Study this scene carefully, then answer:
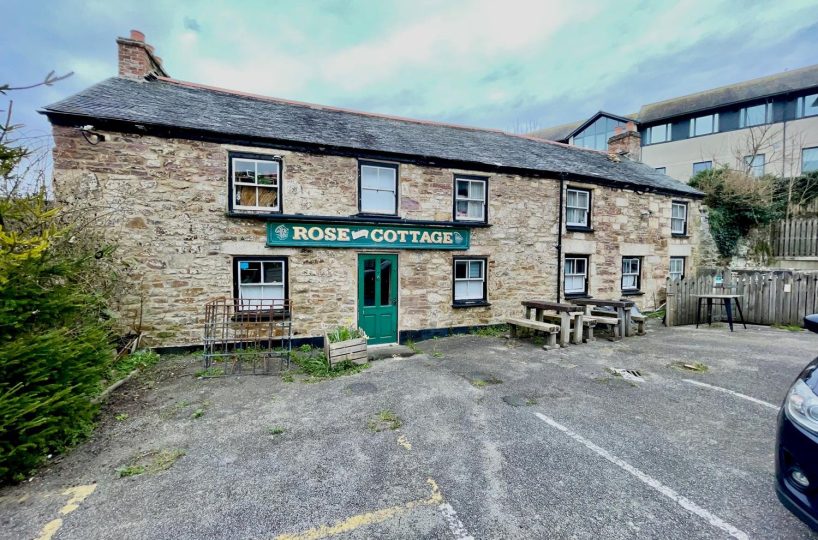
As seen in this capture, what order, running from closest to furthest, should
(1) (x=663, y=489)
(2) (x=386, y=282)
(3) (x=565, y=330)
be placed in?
(1) (x=663, y=489) < (3) (x=565, y=330) < (2) (x=386, y=282)

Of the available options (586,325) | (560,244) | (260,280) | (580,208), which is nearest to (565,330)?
(586,325)

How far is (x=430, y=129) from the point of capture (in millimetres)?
13023

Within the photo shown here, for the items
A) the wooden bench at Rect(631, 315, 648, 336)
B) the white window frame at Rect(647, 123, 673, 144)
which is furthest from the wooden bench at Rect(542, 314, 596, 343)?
the white window frame at Rect(647, 123, 673, 144)

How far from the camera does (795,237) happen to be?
50.0ft

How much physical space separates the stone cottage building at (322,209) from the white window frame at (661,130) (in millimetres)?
21969

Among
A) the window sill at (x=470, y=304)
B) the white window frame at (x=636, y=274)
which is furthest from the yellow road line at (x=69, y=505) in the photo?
the white window frame at (x=636, y=274)

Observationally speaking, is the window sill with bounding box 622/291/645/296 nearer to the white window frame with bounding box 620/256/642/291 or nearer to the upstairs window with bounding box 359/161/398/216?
the white window frame with bounding box 620/256/642/291

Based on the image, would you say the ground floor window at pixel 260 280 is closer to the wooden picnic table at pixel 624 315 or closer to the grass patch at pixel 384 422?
the grass patch at pixel 384 422

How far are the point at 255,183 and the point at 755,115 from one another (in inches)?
1366

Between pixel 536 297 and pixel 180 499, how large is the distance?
10921 mm

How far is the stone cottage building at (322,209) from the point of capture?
26.3 ft

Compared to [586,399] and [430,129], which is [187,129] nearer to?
[430,129]

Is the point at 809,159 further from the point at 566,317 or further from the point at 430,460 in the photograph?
the point at 430,460

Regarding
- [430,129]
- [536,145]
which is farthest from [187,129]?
[536,145]
